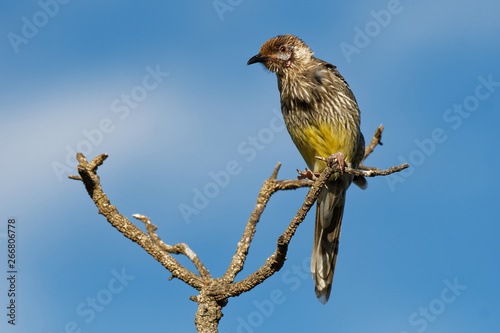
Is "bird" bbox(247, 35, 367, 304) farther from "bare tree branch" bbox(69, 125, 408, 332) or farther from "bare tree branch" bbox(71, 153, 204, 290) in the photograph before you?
"bare tree branch" bbox(71, 153, 204, 290)

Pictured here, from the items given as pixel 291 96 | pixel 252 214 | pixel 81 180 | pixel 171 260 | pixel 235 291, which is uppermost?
pixel 291 96

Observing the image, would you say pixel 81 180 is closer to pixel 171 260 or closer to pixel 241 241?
pixel 171 260

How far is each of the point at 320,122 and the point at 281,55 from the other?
3.08 feet

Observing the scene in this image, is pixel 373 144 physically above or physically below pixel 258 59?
below

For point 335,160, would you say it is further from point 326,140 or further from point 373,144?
point 373,144

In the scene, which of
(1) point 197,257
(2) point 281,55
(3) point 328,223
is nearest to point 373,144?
(3) point 328,223

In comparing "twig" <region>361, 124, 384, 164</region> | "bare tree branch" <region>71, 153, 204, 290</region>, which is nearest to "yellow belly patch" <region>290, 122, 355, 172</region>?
"twig" <region>361, 124, 384, 164</region>

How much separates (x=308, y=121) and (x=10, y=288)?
309 centimetres

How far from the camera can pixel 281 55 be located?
568 centimetres

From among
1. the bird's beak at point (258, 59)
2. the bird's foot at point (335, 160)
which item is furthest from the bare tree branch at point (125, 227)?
the bird's beak at point (258, 59)

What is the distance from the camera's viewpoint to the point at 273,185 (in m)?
3.78

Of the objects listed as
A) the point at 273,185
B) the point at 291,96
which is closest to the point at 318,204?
the point at 291,96

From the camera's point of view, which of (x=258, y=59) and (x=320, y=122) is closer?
(x=320, y=122)

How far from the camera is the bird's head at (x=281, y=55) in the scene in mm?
5664
